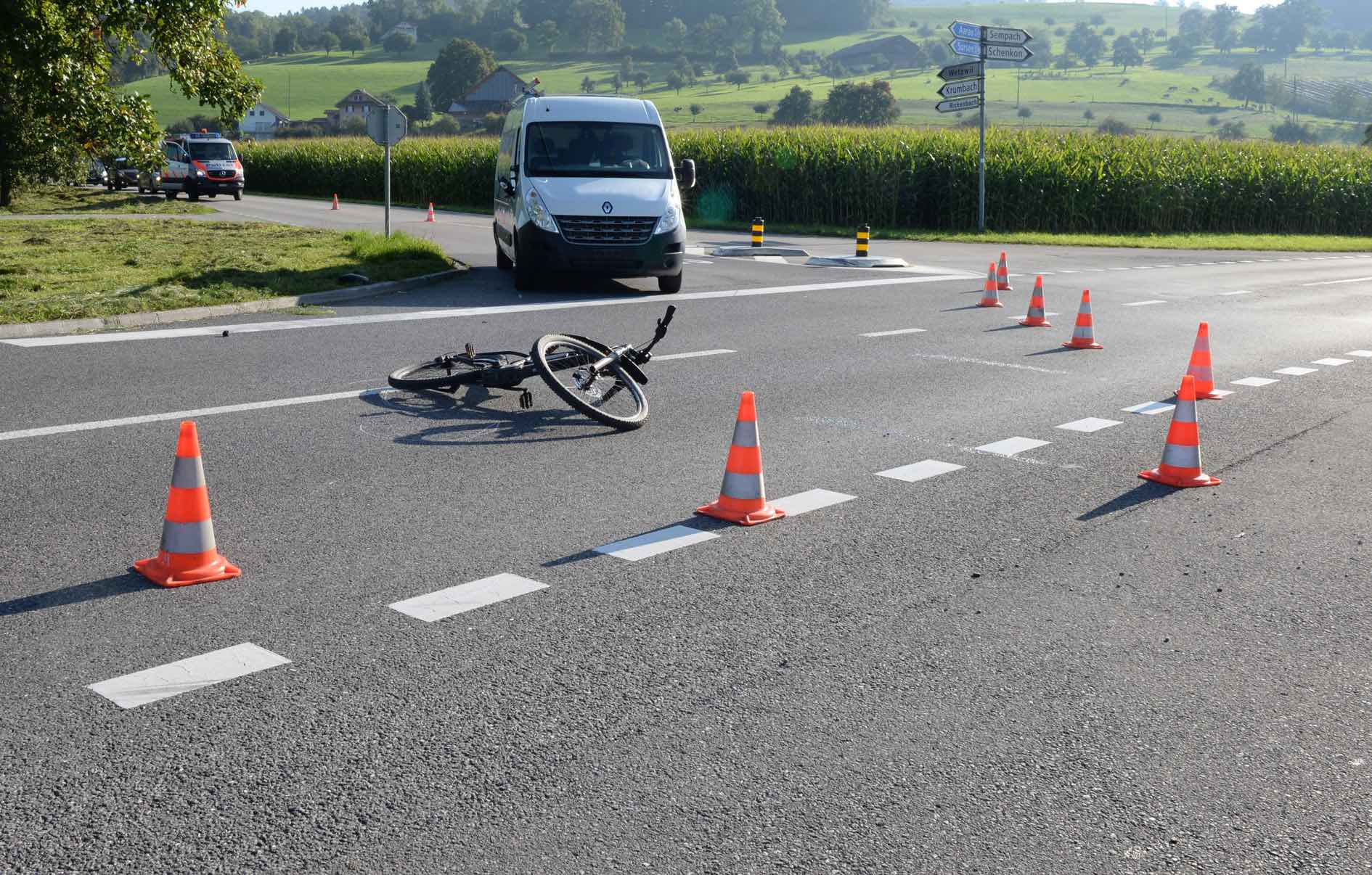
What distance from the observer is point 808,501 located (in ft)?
22.0

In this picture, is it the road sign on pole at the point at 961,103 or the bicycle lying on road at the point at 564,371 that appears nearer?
the bicycle lying on road at the point at 564,371

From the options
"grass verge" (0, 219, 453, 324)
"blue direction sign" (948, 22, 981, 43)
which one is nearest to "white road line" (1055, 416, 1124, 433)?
"grass verge" (0, 219, 453, 324)

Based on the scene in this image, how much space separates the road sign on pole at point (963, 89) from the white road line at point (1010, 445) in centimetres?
2593

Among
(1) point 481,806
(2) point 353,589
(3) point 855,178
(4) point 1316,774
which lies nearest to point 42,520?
(2) point 353,589

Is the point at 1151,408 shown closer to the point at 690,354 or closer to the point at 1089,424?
the point at 1089,424

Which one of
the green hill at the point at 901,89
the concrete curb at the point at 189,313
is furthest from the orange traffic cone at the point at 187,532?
the green hill at the point at 901,89

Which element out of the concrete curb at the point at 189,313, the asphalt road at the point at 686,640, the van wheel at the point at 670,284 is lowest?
the asphalt road at the point at 686,640

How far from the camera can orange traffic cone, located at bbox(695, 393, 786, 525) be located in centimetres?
629

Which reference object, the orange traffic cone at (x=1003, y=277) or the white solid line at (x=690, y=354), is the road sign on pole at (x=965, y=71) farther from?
the white solid line at (x=690, y=354)

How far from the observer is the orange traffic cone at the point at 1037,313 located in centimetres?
1472

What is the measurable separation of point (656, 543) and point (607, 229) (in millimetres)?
11145

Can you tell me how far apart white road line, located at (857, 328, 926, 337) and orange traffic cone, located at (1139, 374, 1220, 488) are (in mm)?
6227

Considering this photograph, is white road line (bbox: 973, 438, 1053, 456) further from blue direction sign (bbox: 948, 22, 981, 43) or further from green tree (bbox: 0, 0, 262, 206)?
blue direction sign (bbox: 948, 22, 981, 43)

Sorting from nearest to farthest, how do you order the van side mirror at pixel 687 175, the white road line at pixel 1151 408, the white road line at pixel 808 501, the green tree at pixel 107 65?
the white road line at pixel 808 501, the white road line at pixel 1151 408, the green tree at pixel 107 65, the van side mirror at pixel 687 175
